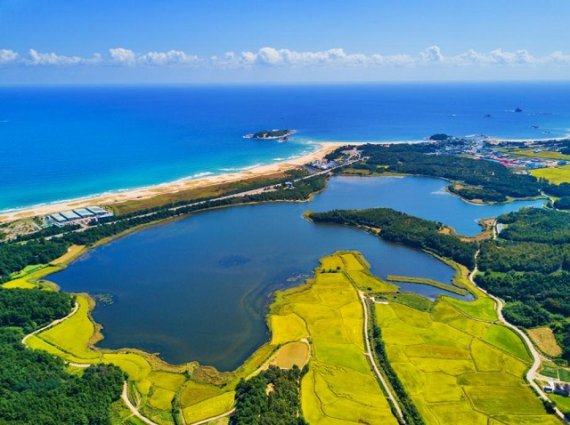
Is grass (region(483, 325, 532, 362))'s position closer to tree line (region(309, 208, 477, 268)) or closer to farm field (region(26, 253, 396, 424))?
farm field (region(26, 253, 396, 424))

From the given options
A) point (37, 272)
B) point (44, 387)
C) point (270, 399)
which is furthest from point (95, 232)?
point (270, 399)

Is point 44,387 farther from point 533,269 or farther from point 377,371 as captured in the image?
point 533,269

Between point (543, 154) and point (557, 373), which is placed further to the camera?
point (543, 154)

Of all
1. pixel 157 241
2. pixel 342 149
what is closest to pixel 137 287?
pixel 157 241

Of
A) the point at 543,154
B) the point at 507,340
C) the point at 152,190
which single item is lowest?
the point at 507,340

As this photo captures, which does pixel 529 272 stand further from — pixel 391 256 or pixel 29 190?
pixel 29 190

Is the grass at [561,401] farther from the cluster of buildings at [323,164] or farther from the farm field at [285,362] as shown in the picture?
the cluster of buildings at [323,164]
